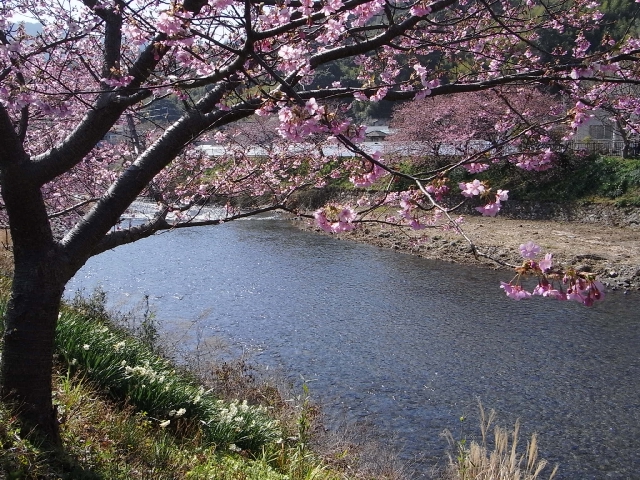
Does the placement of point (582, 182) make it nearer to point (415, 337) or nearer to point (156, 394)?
point (415, 337)

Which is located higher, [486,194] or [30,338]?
[486,194]

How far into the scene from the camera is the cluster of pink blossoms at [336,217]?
10.4 ft

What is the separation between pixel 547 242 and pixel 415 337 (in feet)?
30.0

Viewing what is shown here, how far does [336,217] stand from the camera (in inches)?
126

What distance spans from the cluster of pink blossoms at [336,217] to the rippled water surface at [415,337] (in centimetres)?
436

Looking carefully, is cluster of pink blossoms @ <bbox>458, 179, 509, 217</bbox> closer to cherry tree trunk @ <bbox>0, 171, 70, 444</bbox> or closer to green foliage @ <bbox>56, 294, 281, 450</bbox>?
cherry tree trunk @ <bbox>0, 171, 70, 444</bbox>

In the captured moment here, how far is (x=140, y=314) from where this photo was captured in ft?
38.3

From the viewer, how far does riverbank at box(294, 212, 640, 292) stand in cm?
1566

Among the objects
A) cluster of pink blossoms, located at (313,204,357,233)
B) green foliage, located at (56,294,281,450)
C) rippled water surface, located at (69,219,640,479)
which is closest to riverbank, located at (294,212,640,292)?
rippled water surface, located at (69,219,640,479)

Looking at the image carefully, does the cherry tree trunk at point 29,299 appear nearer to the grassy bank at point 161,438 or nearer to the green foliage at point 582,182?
the grassy bank at point 161,438

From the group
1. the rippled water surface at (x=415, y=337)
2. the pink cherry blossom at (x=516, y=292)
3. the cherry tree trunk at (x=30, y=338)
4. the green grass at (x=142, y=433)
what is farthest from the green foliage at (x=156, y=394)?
the pink cherry blossom at (x=516, y=292)

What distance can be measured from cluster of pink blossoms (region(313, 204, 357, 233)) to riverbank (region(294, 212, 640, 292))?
12.0m

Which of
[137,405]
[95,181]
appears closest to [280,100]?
[137,405]

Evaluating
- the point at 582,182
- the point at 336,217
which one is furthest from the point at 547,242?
the point at 336,217
